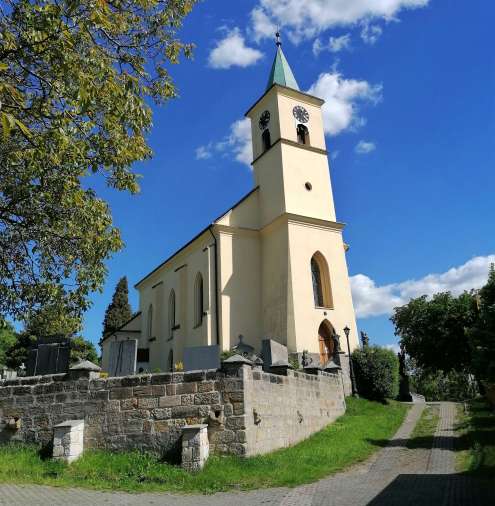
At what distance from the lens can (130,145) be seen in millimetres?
9609

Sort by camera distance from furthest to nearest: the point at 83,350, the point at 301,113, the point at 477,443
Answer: the point at 83,350 < the point at 301,113 < the point at 477,443

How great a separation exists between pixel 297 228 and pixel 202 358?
13.6 meters

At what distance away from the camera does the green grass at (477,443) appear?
9.31 metres

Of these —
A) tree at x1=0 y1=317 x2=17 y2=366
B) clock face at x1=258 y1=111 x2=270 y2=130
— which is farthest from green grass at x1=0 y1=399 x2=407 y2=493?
tree at x1=0 y1=317 x2=17 y2=366

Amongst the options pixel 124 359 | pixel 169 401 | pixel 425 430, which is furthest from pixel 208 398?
pixel 425 430

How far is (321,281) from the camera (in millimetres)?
25312

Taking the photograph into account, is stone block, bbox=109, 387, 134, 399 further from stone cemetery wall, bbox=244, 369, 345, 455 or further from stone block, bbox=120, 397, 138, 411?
stone cemetery wall, bbox=244, 369, 345, 455

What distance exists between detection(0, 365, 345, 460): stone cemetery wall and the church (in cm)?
1131

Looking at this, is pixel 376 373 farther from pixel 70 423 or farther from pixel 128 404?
pixel 70 423

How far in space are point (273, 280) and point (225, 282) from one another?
2616mm

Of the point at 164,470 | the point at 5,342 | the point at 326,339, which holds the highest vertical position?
the point at 5,342

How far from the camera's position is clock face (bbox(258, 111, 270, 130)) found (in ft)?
95.9

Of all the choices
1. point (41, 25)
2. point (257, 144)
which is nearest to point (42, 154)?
point (41, 25)

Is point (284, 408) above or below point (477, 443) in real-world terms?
above
